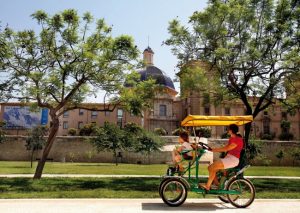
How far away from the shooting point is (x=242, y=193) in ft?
29.9

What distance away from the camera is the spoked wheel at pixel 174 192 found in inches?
348

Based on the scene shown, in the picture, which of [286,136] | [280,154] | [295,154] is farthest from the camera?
[286,136]

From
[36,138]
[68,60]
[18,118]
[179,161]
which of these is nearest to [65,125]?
[18,118]

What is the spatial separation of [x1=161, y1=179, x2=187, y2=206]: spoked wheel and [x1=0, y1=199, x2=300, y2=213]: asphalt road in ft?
0.55

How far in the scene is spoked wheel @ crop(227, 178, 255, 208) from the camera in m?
8.98

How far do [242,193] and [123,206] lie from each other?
317 cm

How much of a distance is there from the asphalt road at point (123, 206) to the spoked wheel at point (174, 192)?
0.55 ft

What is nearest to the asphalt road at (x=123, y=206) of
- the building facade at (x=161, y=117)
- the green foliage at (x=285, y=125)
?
the green foliage at (x=285, y=125)

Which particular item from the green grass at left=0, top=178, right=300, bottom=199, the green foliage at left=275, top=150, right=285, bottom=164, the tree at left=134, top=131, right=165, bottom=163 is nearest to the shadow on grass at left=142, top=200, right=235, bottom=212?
the green grass at left=0, top=178, right=300, bottom=199

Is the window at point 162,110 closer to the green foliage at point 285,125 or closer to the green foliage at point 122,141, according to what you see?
the green foliage at point 285,125

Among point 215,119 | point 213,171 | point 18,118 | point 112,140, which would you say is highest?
point 18,118

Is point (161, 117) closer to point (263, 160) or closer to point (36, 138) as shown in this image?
point (263, 160)

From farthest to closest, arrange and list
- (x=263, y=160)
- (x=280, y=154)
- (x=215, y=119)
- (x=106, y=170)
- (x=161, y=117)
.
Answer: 1. (x=161, y=117)
2. (x=263, y=160)
3. (x=280, y=154)
4. (x=106, y=170)
5. (x=215, y=119)

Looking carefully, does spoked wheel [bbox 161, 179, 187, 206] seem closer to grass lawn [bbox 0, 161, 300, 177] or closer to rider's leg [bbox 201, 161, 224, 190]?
rider's leg [bbox 201, 161, 224, 190]
